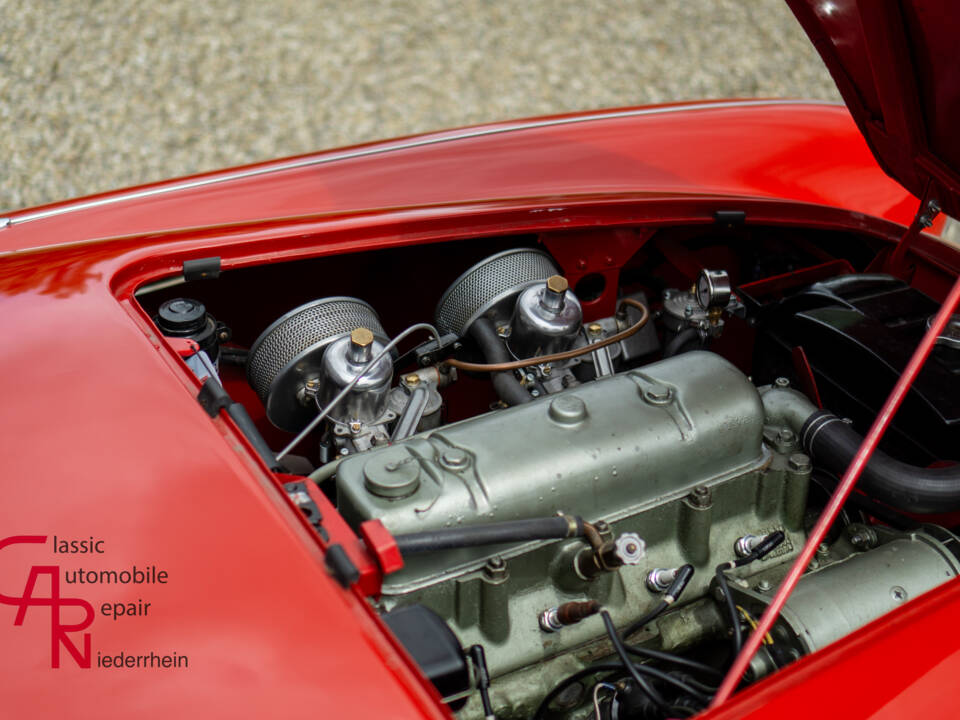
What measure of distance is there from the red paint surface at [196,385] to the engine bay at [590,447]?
0.29 ft

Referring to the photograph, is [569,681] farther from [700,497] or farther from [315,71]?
[315,71]

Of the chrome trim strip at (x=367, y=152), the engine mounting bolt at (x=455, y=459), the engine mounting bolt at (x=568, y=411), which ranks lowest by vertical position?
the engine mounting bolt at (x=455, y=459)

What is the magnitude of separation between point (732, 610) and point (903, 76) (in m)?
0.98

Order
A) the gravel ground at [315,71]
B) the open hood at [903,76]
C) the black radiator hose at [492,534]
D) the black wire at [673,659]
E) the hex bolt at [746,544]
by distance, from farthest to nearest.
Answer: the gravel ground at [315,71] → the hex bolt at [746,544] → the open hood at [903,76] → the black wire at [673,659] → the black radiator hose at [492,534]

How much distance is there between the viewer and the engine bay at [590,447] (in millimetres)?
1441

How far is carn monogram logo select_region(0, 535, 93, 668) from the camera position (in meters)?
1.11

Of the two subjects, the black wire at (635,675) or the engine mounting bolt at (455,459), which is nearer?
the black wire at (635,675)

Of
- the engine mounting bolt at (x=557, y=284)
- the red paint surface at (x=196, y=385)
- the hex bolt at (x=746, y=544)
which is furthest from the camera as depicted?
the engine mounting bolt at (x=557, y=284)

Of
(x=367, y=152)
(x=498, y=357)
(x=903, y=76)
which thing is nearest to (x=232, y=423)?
(x=498, y=357)

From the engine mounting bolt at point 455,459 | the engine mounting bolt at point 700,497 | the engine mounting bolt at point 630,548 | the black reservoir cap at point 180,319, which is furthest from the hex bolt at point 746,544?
the black reservoir cap at point 180,319

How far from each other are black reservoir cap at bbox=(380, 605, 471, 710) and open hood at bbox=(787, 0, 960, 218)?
1.18m

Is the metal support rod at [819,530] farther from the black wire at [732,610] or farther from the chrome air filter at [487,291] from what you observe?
the chrome air filter at [487,291]

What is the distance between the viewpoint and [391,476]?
1431mm

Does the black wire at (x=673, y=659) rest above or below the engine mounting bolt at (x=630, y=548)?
below
